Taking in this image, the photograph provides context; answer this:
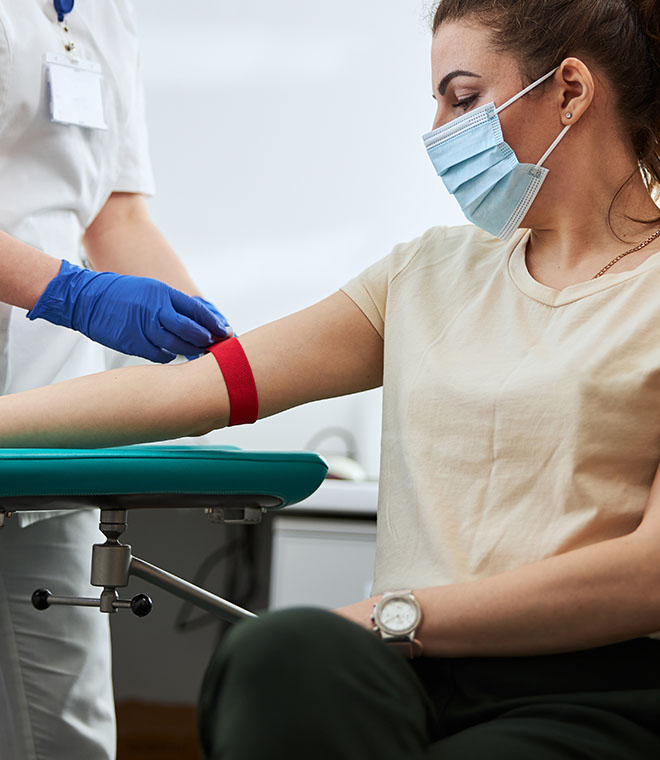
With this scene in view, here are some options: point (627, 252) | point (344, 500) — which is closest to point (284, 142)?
point (344, 500)

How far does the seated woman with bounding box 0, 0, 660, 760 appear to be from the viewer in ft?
2.32

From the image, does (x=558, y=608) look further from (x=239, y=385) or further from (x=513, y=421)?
(x=239, y=385)

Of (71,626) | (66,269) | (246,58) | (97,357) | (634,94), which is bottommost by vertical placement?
(71,626)

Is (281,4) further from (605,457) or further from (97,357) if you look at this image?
(605,457)

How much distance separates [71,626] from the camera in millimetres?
1490

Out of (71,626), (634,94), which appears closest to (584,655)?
(634,94)

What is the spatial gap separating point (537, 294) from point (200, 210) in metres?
1.95

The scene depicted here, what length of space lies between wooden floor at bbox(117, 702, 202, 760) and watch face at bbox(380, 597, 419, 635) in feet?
6.57

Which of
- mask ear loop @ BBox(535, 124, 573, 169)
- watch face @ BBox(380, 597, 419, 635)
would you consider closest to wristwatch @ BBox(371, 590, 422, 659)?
watch face @ BBox(380, 597, 419, 635)

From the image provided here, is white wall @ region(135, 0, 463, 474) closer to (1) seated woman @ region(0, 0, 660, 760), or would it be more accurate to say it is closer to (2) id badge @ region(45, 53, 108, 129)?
(2) id badge @ region(45, 53, 108, 129)

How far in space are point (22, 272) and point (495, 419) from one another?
717 mm

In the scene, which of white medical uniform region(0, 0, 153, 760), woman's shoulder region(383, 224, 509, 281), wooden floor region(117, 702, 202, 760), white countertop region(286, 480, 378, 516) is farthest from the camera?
wooden floor region(117, 702, 202, 760)

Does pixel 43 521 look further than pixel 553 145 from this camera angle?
Yes

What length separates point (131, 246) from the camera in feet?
5.57
